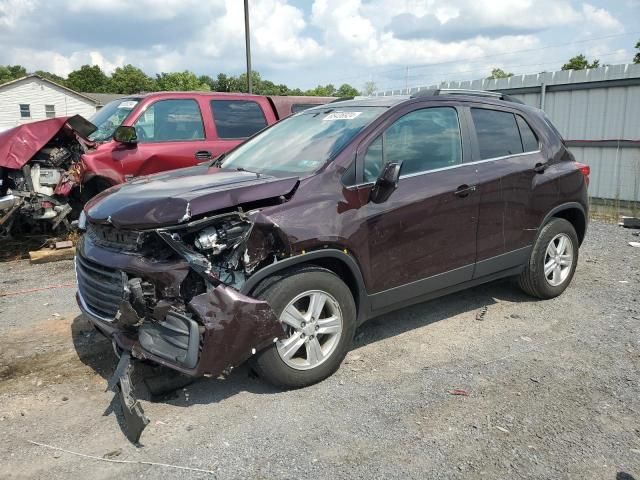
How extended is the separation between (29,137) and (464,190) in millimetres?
5714

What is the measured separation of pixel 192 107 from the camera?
7785 millimetres

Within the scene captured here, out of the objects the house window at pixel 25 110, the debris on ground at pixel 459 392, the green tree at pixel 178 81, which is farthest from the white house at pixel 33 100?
the debris on ground at pixel 459 392

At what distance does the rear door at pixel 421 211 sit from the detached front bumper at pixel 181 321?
1048mm

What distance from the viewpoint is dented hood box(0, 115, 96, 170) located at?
6.93 meters

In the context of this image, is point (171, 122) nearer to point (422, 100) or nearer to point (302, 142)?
point (302, 142)

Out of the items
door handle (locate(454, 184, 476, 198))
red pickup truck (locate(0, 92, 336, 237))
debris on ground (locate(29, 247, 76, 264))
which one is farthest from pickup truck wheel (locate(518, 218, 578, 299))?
debris on ground (locate(29, 247, 76, 264))

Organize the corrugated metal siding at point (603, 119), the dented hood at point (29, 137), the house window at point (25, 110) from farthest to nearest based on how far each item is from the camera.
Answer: the house window at point (25, 110)
the corrugated metal siding at point (603, 119)
the dented hood at point (29, 137)

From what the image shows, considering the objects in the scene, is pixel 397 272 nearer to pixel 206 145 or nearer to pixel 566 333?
pixel 566 333

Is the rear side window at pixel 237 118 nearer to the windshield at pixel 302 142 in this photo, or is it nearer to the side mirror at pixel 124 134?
the side mirror at pixel 124 134

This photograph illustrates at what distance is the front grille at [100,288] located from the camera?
11.3ft

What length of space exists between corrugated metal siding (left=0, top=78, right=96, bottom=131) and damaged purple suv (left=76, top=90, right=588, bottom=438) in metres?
43.4

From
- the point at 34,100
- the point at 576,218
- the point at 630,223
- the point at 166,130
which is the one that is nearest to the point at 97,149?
the point at 166,130

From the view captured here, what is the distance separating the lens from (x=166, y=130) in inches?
297

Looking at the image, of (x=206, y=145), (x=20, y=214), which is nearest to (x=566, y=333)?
(x=206, y=145)
